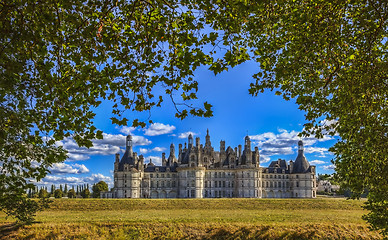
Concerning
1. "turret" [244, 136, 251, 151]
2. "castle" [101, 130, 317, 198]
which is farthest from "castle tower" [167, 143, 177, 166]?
"turret" [244, 136, 251, 151]

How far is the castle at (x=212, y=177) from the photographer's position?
62938mm

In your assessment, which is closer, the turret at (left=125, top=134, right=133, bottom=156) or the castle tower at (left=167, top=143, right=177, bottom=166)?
the turret at (left=125, top=134, right=133, bottom=156)

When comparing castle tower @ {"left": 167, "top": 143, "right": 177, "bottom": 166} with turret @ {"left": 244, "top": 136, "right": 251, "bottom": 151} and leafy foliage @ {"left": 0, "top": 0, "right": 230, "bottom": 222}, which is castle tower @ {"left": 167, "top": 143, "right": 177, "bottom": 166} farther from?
leafy foliage @ {"left": 0, "top": 0, "right": 230, "bottom": 222}

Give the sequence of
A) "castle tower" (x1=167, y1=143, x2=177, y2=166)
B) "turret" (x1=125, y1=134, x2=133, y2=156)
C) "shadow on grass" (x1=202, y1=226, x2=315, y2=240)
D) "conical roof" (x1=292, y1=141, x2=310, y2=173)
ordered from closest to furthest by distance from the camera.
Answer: "shadow on grass" (x1=202, y1=226, x2=315, y2=240)
"turret" (x1=125, y1=134, x2=133, y2=156)
"conical roof" (x1=292, y1=141, x2=310, y2=173)
"castle tower" (x1=167, y1=143, x2=177, y2=166)

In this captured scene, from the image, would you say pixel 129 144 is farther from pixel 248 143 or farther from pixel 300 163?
pixel 300 163

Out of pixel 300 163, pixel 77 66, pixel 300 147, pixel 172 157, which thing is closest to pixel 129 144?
pixel 172 157

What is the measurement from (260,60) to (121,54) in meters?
3.32

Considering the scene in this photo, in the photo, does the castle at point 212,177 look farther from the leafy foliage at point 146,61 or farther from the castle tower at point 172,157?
the leafy foliage at point 146,61

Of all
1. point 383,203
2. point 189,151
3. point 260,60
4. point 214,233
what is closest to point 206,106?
point 260,60

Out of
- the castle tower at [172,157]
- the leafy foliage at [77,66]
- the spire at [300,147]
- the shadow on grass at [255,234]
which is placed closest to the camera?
the leafy foliage at [77,66]

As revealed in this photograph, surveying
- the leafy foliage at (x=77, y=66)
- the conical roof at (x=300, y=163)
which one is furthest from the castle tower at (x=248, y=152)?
the leafy foliage at (x=77, y=66)

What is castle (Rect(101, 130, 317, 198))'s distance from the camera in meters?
62.9

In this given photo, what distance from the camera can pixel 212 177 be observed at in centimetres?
6550

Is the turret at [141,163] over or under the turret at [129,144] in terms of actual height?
under
